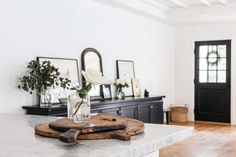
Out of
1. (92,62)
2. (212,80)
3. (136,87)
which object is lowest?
(136,87)

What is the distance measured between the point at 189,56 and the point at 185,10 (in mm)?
1505

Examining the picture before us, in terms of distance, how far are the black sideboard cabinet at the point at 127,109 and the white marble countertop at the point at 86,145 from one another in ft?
8.28

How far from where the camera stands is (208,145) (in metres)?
6.05

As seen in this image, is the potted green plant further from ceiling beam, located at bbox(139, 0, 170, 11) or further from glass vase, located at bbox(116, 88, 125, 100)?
ceiling beam, located at bbox(139, 0, 170, 11)

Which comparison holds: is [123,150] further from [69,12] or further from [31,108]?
[69,12]

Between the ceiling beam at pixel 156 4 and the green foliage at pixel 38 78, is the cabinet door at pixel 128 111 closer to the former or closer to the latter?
the green foliage at pixel 38 78

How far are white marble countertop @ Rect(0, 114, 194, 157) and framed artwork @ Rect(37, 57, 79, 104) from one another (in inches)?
119

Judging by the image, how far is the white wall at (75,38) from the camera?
4621mm

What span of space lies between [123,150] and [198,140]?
530cm

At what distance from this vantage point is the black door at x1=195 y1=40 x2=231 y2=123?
28.7ft

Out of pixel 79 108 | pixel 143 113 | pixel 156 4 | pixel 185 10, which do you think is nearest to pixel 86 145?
pixel 79 108

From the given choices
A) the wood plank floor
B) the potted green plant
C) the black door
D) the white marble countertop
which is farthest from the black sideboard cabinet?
the white marble countertop

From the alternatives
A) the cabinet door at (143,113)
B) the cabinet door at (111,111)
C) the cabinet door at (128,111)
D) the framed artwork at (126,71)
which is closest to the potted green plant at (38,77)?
the cabinet door at (111,111)

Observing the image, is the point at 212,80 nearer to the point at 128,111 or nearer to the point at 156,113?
the point at 156,113
